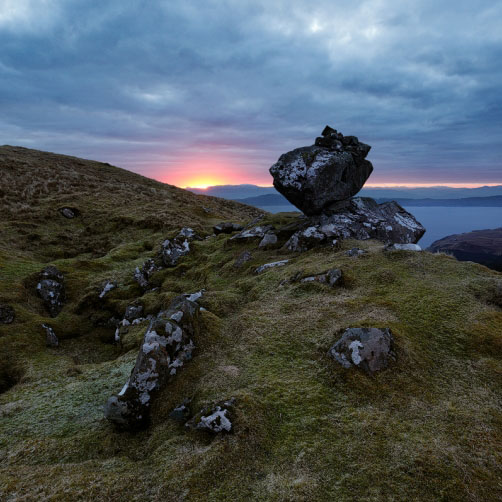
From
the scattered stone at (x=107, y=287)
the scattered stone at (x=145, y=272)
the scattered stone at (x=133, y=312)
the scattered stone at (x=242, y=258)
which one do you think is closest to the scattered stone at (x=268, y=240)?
the scattered stone at (x=242, y=258)

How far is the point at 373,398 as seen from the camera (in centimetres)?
896

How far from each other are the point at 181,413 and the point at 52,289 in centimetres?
1806

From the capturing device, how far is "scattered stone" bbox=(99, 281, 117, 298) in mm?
22775

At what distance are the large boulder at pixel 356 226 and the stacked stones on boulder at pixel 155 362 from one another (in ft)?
41.8

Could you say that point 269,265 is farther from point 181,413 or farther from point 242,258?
point 181,413

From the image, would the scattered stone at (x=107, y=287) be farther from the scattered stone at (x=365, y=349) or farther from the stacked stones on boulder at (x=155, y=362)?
the scattered stone at (x=365, y=349)

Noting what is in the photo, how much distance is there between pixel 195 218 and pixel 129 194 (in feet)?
64.7

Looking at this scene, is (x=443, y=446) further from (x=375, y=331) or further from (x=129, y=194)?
(x=129, y=194)

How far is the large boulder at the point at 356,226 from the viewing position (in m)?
22.7

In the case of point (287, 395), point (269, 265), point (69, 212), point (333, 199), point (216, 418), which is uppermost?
point (333, 199)

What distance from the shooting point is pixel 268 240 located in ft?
83.3

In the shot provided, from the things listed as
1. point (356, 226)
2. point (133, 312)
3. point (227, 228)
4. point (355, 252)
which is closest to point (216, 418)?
point (133, 312)

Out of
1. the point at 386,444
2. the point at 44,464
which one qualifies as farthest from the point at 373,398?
the point at 44,464

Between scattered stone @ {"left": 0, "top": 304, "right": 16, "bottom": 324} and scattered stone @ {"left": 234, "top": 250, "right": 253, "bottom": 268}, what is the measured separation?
14224 mm
